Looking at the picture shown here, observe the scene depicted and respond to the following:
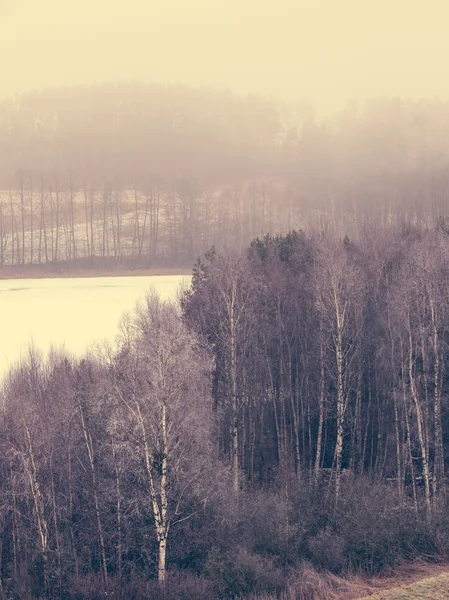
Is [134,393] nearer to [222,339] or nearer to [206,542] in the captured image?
[206,542]

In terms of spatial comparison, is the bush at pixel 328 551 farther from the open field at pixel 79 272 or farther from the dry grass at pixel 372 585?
the open field at pixel 79 272

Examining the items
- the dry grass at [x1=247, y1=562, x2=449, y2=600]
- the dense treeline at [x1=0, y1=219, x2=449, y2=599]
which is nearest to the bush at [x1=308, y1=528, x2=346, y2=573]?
the dense treeline at [x1=0, y1=219, x2=449, y2=599]

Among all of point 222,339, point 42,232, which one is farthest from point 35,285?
point 222,339

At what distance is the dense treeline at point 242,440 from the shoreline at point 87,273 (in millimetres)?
7043

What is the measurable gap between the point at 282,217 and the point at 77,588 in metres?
43.3

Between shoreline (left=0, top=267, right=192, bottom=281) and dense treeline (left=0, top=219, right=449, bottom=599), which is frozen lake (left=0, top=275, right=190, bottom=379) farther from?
shoreline (left=0, top=267, right=192, bottom=281)

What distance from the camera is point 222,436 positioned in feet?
127

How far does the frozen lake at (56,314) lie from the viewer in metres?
43.6

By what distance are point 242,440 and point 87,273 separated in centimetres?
2345

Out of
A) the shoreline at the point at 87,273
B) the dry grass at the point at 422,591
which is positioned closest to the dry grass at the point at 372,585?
the dry grass at the point at 422,591

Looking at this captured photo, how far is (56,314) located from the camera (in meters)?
45.6

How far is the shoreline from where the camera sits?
53.5 metres

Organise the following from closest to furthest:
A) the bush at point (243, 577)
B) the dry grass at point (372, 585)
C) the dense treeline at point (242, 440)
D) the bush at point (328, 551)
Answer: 1. the dry grass at point (372, 585)
2. the bush at point (243, 577)
3. the bush at point (328, 551)
4. the dense treeline at point (242, 440)

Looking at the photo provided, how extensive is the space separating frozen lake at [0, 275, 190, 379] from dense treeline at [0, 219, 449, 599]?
5.46ft
